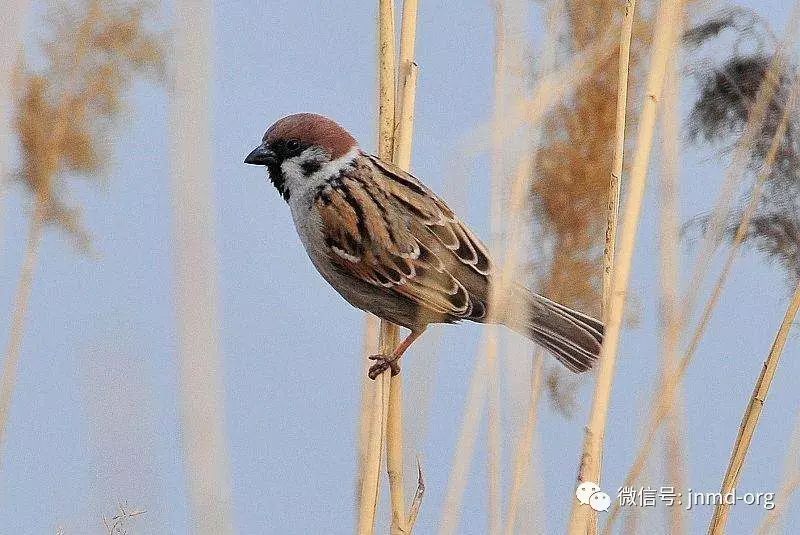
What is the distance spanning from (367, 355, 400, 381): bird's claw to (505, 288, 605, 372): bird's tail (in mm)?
267

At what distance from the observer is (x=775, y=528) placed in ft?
5.21

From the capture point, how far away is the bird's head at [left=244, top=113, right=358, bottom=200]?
2098 millimetres

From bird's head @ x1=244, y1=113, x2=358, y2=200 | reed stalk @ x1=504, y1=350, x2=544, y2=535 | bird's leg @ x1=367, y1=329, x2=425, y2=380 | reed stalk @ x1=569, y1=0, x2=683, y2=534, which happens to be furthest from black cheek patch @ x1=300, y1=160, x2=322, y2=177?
reed stalk @ x1=569, y1=0, x2=683, y2=534

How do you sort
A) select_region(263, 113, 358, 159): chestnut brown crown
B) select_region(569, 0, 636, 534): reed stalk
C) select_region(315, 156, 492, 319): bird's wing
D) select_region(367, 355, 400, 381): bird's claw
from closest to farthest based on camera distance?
select_region(569, 0, 636, 534): reed stalk → select_region(367, 355, 400, 381): bird's claw → select_region(315, 156, 492, 319): bird's wing → select_region(263, 113, 358, 159): chestnut brown crown

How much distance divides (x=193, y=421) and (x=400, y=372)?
2.12 ft

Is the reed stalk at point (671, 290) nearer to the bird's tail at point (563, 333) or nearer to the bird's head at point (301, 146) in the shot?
the bird's tail at point (563, 333)

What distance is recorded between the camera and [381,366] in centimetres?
165

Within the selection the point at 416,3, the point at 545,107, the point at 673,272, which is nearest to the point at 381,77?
the point at 416,3

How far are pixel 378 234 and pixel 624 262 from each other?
737mm

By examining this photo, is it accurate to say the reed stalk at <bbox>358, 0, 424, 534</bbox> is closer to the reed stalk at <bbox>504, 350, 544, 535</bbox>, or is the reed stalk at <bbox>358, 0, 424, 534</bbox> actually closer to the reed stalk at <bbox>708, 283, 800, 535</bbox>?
the reed stalk at <bbox>504, 350, 544, 535</bbox>

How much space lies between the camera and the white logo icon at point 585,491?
1.37 metres

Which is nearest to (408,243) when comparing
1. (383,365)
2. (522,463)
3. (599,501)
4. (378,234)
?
(378,234)

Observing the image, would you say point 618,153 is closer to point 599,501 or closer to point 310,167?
point 599,501

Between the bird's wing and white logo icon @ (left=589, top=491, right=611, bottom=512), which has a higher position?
the bird's wing
